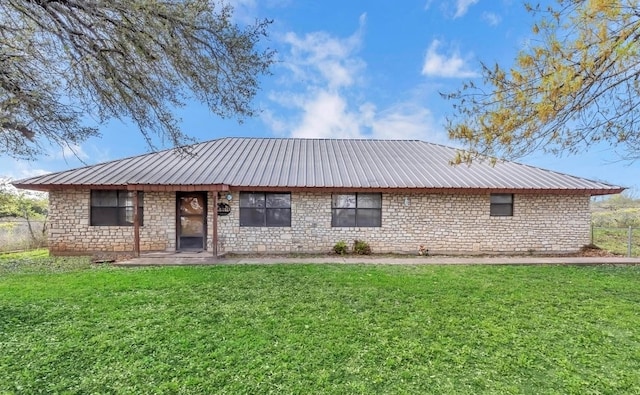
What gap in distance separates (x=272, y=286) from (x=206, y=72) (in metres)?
4.27

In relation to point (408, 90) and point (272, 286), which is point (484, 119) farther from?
point (408, 90)

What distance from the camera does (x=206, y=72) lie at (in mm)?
5750

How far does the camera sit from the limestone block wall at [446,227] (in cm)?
1154

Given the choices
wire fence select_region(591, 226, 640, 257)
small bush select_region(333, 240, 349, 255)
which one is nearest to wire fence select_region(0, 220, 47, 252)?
small bush select_region(333, 240, 349, 255)

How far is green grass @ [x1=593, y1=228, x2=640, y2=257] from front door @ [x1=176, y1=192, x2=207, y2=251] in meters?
14.7

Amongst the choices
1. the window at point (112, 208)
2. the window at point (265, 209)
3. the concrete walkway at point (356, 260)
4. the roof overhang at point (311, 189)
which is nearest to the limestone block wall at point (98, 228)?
the window at point (112, 208)

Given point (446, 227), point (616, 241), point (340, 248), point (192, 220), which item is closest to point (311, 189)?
point (340, 248)

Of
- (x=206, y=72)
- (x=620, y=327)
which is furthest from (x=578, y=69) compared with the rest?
(x=206, y=72)

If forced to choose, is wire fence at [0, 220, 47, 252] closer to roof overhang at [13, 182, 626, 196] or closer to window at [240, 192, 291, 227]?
roof overhang at [13, 182, 626, 196]

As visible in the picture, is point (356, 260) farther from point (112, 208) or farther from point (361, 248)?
point (112, 208)

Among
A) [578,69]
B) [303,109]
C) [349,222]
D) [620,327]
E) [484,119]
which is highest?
[303,109]

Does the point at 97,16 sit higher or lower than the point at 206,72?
higher

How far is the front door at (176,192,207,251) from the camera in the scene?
11672 mm

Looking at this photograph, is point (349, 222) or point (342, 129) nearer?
point (349, 222)
